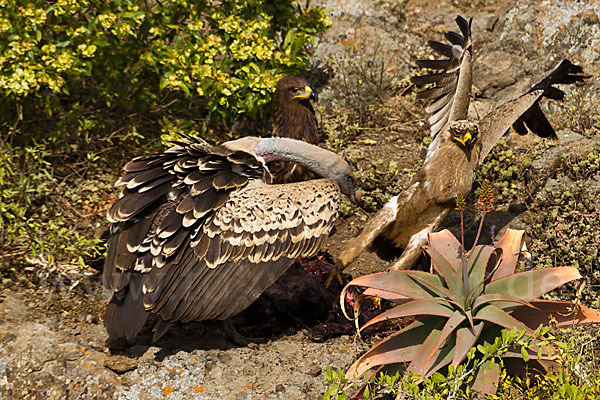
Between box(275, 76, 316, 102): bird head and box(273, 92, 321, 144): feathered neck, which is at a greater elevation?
box(275, 76, 316, 102): bird head

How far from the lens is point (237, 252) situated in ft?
13.5

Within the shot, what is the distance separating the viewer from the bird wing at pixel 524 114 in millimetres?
5117

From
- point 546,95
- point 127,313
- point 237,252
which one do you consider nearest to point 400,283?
point 237,252

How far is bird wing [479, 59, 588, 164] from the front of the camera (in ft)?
16.8

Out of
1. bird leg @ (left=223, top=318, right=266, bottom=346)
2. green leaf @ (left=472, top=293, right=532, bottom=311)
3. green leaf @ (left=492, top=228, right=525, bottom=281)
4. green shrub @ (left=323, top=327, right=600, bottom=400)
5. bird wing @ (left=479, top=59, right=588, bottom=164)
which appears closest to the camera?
green shrub @ (left=323, top=327, right=600, bottom=400)

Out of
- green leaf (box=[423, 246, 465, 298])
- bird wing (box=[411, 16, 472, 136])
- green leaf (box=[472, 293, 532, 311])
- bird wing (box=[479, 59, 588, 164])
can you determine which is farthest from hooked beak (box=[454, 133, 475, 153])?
green leaf (box=[472, 293, 532, 311])

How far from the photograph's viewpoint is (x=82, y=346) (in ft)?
13.4

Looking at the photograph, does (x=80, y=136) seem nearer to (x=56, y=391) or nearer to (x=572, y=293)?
(x=56, y=391)

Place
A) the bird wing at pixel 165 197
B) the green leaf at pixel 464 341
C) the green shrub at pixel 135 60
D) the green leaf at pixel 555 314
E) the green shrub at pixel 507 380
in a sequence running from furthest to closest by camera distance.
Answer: the green shrub at pixel 135 60
the bird wing at pixel 165 197
the green leaf at pixel 555 314
the green leaf at pixel 464 341
the green shrub at pixel 507 380

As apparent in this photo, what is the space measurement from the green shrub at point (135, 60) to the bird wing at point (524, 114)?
196 centimetres

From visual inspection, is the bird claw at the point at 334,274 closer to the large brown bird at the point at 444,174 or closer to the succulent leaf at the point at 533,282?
the large brown bird at the point at 444,174

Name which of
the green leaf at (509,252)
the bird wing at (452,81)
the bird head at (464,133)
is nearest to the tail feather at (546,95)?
the bird wing at (452,81)

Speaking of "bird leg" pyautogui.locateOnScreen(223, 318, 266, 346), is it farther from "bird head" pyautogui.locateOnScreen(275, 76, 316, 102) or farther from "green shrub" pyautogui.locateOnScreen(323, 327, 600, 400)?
"bird head" pyautogui.locateOnScreen(275, 76, 316, 102)

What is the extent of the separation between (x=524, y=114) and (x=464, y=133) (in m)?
1.10
